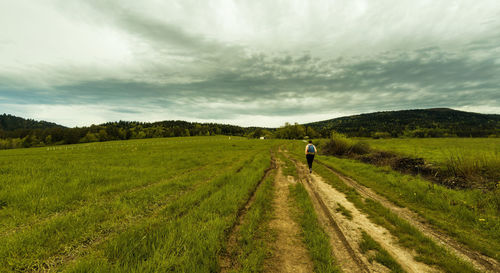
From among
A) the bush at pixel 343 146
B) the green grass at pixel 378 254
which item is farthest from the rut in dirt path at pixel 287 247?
the bush at pixel 343 146

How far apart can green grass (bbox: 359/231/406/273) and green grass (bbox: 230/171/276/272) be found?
249 cm

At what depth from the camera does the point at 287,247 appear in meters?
4.59

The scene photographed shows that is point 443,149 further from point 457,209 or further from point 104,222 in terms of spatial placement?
point 104,222

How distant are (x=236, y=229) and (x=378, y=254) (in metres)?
3.76

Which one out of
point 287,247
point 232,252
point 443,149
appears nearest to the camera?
point 232,252

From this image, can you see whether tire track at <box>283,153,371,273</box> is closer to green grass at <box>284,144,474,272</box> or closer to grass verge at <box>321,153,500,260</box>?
green grass at <box>284,144,474,272</box>

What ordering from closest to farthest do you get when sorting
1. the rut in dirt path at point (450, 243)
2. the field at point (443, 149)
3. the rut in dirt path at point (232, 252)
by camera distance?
the rut in dirt path at point (232, 252) < the rut in dirt path at point (450, 243) < the field at point (443, 149)

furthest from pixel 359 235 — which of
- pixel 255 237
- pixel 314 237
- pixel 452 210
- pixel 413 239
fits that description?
pixel 452 210

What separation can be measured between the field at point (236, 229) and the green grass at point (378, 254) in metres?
0.03

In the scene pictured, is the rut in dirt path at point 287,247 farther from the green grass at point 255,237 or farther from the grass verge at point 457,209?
the grass verge at point 457,209

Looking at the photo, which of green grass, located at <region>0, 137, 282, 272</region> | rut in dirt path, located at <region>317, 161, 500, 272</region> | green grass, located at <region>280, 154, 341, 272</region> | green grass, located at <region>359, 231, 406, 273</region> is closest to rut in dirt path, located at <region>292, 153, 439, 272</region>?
green grass, located at <region>359, 231, 406, 273</region>

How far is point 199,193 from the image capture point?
802 cm

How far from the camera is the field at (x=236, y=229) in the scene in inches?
152

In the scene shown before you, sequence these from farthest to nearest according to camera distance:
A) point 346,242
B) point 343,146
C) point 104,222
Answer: point 343,146, point 104,222, point 346,242
